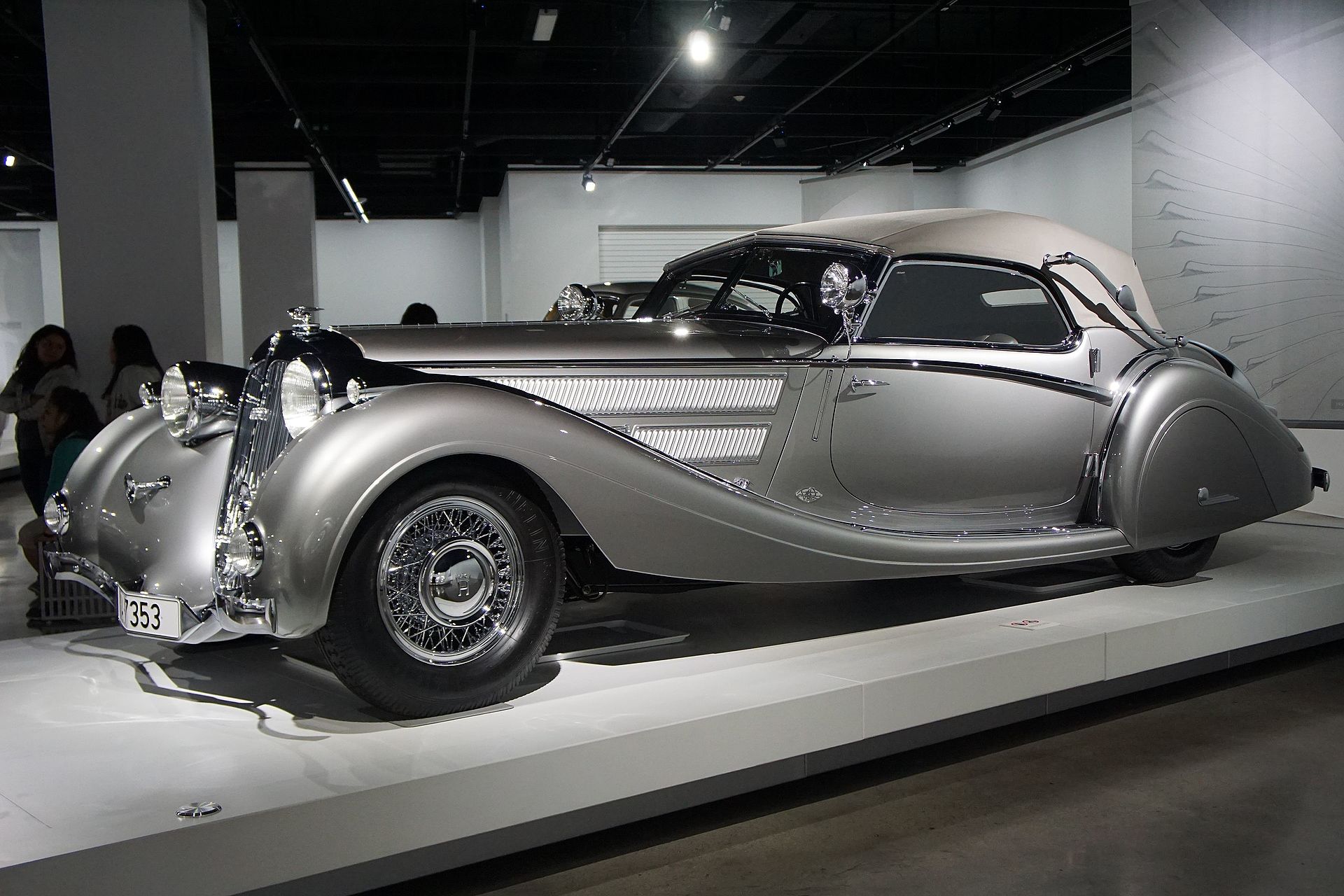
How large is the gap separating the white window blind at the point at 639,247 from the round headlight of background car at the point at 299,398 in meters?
10.6

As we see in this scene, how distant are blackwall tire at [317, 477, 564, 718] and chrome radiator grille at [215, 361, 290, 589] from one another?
0.40 meters

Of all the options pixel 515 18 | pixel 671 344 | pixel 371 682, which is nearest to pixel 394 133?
pixel 515 18

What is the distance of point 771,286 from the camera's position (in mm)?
3998

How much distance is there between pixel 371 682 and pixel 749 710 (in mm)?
896

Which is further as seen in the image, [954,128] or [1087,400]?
[954,128]

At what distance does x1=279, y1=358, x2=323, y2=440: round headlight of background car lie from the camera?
2.68 meters

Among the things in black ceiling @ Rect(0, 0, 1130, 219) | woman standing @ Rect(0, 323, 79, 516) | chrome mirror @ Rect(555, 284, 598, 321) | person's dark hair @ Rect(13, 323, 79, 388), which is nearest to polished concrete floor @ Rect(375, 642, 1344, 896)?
chrome mirror @ Rect(555, 284, 598, 321)

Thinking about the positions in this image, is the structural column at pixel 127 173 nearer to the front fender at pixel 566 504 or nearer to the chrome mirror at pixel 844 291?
the chrome mirror at pixel 844 291

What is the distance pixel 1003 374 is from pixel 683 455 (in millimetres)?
1236

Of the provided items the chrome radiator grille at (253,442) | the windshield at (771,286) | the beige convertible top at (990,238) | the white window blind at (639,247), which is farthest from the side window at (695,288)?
the white window blind at (639,247)

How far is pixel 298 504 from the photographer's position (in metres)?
2.41

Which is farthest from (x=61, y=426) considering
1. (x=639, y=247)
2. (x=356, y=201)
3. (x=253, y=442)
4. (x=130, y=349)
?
(x=356, y=201)

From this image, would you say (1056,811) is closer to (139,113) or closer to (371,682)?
(371,682)

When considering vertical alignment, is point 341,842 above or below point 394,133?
below
